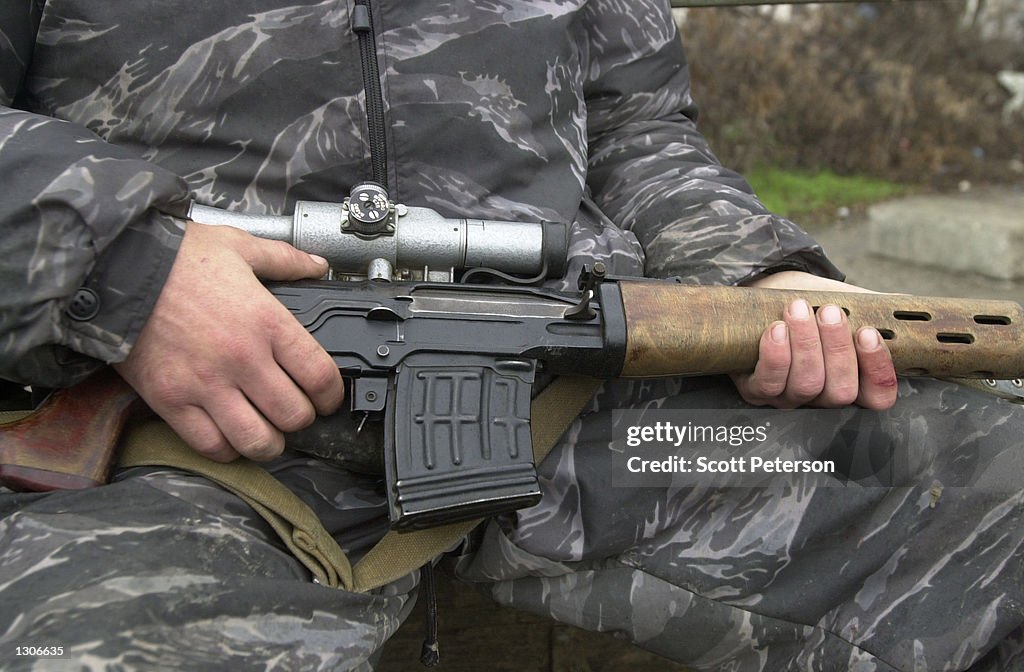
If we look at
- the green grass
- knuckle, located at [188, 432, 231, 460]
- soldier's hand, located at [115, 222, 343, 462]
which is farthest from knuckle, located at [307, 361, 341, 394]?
the green grass

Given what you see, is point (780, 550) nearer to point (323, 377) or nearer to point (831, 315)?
point (831, 315)

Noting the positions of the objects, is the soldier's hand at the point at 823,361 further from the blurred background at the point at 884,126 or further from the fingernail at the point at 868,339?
the blurred background at the point at 884,126

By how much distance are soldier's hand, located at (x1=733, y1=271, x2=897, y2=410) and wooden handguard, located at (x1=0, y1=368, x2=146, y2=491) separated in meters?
1.09

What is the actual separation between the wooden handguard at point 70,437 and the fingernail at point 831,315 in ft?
3.89

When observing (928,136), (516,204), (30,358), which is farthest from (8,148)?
(928,136)

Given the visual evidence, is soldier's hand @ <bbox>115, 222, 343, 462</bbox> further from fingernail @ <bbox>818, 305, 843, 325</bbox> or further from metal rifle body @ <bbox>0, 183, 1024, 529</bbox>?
fingernail @ <bbox>818, 305, 843, 325</bbox>

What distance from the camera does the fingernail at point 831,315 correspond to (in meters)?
1.60

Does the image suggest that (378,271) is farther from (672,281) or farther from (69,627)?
(69,627)

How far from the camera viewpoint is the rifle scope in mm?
1553

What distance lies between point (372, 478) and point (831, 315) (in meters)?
0.88

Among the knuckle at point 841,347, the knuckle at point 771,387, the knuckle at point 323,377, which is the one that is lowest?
the knuckle at point 771,387

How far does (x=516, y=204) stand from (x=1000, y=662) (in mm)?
1244

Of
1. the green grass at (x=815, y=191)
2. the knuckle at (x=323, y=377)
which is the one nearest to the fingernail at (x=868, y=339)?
the knuckle at (x=323, y=377)

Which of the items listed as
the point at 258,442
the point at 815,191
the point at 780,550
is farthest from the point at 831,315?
the point at 815,191
